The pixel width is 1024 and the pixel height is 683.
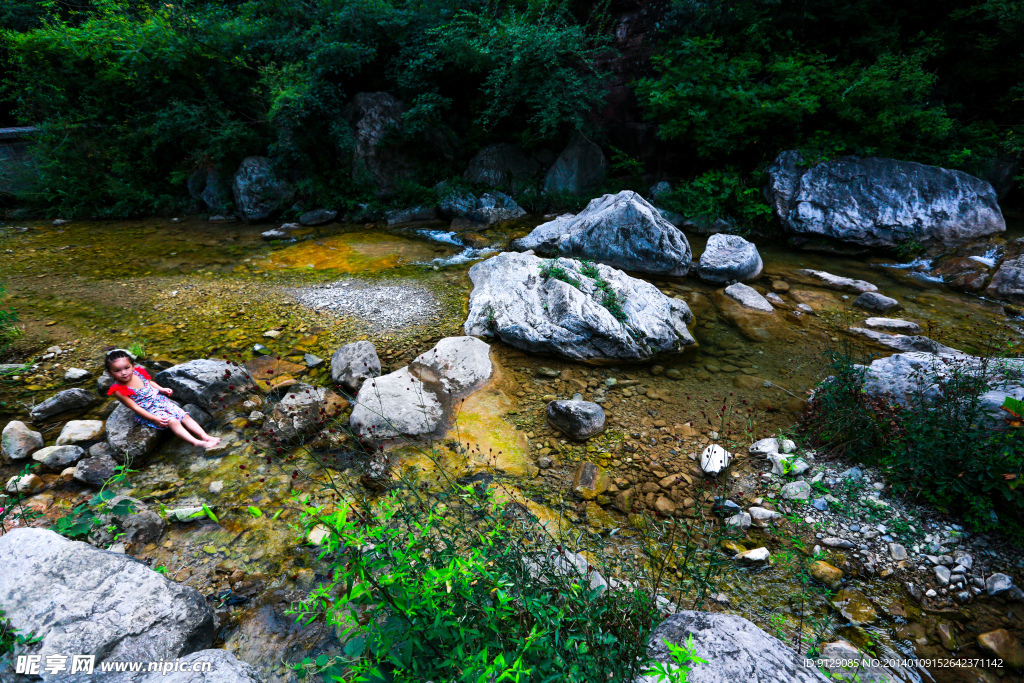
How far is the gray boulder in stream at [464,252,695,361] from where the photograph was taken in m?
4.83

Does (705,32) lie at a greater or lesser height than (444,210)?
greater

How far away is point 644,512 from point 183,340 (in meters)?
5.46

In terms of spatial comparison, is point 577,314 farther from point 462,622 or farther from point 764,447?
point 462,622

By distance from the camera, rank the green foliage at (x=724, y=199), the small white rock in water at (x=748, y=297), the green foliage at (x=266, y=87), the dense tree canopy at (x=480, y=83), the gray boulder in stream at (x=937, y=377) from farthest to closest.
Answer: the green foliage at (x=266, y=87)
the green foliage at (x=724, y=199)
the dense tree canopy at (x=480, y=83)
the small white rock in water at (x=748, y=297)
the gray boulder in stream at (x=937, y=377)

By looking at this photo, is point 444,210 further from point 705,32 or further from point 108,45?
point 108,45

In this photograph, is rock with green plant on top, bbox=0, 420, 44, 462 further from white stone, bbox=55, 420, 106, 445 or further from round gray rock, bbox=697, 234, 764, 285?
round gray rock, bbox=697, 234, 764, 285

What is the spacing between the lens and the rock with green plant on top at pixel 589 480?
329cm

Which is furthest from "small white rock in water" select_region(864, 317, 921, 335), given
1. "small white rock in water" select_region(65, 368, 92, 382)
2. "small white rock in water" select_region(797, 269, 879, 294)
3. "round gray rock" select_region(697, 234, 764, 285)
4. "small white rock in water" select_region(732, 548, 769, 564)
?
"small white rock in water" select_region(65, 368, 92, 382)

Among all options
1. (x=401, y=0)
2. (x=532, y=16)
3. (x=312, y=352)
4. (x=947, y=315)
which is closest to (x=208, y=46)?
(x=401, y=0)

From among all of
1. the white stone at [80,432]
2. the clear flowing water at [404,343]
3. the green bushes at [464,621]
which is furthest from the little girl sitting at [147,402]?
the green bushes at [464,621]

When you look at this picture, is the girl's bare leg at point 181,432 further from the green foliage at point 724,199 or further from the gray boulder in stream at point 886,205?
the gray boulder in stream at point 886,205

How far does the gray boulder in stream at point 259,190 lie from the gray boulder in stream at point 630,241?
7495 mm

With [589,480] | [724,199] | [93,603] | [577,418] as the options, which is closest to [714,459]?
[589,480]

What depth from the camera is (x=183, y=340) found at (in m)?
5.09
